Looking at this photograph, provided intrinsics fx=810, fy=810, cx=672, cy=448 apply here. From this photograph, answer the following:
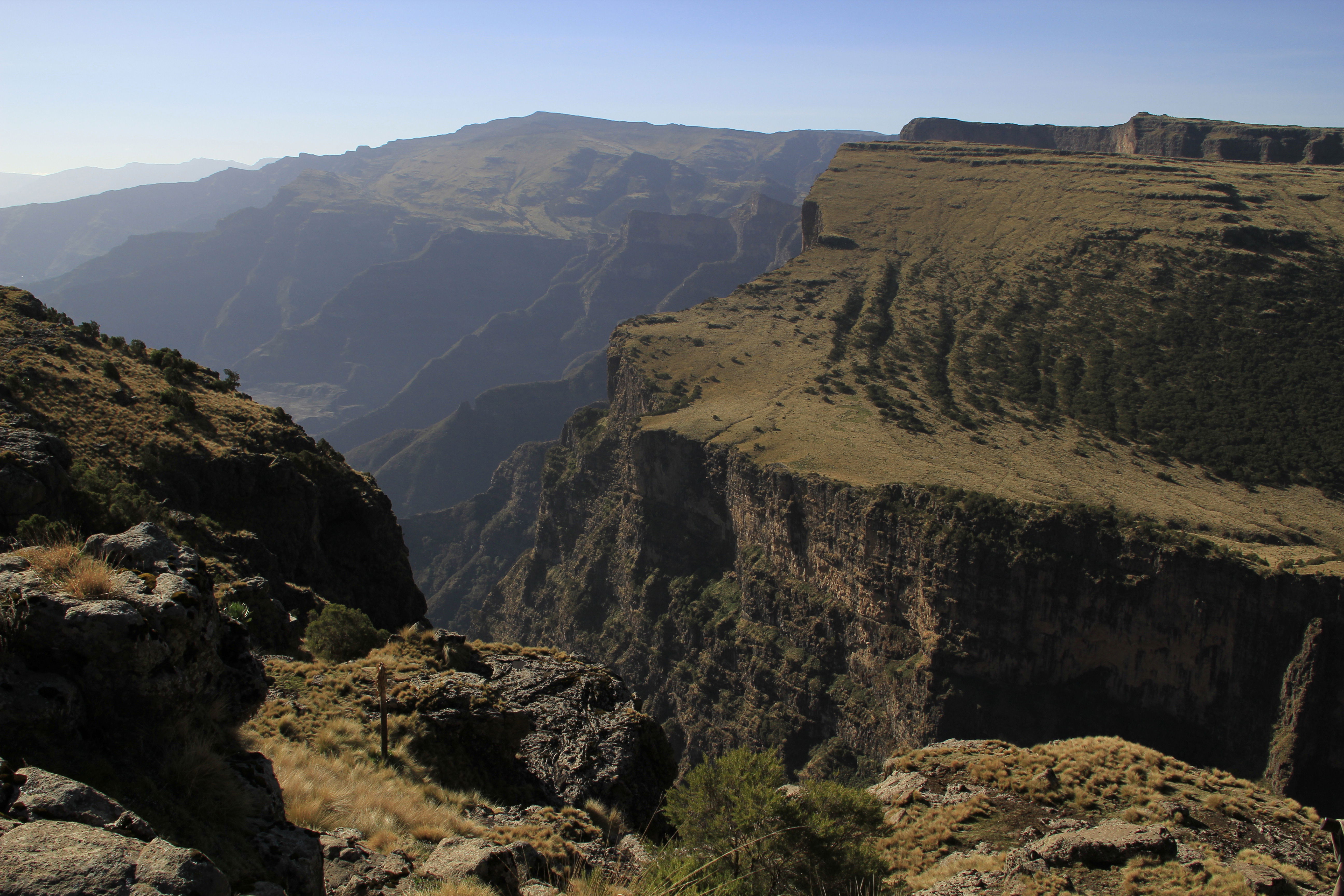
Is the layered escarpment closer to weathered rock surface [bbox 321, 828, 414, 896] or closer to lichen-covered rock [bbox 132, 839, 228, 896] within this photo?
weathered rock surface [bbox 321, 828, 414, 896]

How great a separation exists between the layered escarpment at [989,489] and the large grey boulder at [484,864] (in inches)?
2175

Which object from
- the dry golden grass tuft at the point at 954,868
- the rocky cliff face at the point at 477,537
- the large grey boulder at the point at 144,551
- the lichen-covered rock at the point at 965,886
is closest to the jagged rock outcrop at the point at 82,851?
the large grey boulder at the point at 144,551

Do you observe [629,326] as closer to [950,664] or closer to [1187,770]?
[950,664]

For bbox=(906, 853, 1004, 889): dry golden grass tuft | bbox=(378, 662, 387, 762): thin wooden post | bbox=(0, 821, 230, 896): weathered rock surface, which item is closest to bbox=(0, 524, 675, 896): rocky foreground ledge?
bbox=(0, 821, 230, 896): weathered rock surface

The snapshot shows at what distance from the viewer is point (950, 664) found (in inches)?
2435

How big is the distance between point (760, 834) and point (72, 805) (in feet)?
34.4

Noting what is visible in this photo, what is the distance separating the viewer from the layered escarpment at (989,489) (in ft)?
188

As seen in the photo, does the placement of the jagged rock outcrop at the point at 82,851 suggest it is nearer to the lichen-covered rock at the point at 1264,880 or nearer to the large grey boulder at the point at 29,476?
the large grey boulder at the point at 29,476

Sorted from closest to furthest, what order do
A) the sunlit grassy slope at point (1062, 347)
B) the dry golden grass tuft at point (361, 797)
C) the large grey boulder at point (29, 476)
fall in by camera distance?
the dry golden grass tuft at point (361, 797)
the large grey boulder at point (29, 476)
the sunlit grassy slope at point (1062, 347)

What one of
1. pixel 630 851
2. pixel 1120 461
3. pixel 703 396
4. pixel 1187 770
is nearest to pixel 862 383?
pixel 703 396

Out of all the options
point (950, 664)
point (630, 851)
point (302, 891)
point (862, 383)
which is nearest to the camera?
point (302, 891)

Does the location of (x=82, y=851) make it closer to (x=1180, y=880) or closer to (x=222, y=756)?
(x=222, y=756)

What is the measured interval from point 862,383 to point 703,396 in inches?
761

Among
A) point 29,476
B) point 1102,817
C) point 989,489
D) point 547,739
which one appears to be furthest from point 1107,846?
point 989,489
